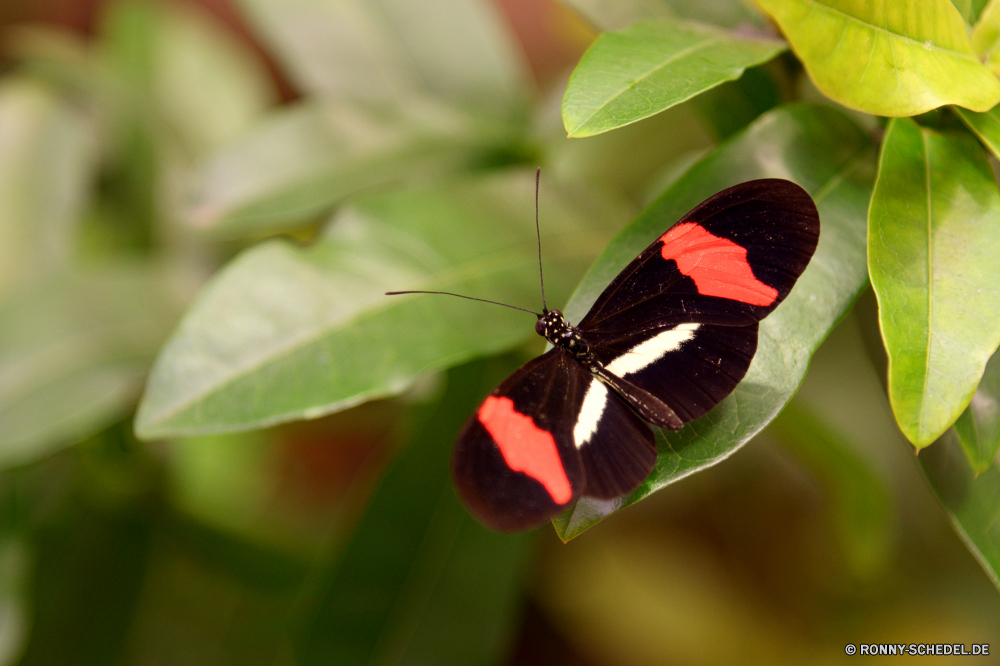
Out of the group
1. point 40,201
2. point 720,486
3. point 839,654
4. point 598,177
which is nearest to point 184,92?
point 40,201

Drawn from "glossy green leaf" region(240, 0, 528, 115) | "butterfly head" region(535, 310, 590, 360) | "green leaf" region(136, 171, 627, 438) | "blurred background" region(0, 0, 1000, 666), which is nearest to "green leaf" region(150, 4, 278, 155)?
"blurred background" region(0, 0, 1000, 666)

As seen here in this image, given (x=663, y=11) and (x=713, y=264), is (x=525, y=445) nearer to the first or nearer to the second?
(x=713, y=264)

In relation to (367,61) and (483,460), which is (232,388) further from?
(367,61)

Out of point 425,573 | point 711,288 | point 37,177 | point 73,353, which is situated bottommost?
point 425,573

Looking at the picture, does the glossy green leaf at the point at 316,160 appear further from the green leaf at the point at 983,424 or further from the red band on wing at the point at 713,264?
the green leaf at the point at 983,424

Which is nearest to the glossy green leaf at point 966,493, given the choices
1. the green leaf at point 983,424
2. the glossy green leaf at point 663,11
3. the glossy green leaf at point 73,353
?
the green leaf at point 983,424

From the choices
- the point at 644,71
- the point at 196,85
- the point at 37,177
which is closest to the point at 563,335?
the point at 644,71

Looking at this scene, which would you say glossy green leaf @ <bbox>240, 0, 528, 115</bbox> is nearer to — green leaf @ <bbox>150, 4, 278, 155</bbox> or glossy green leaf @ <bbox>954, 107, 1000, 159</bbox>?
green leaf @ <bbox>150, 4, 278, 155</bbox>
